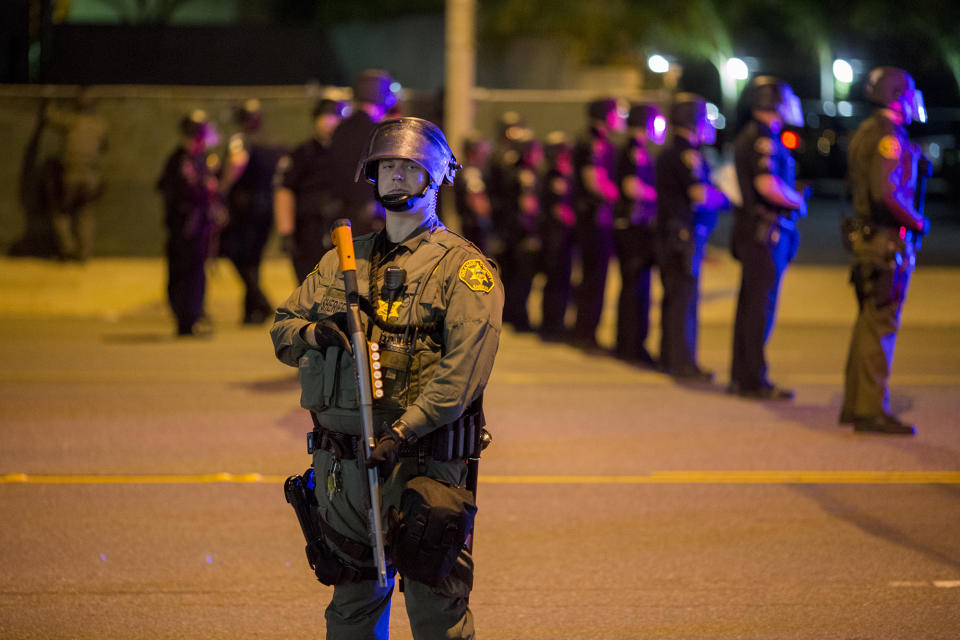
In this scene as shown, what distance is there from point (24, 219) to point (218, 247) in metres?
5.58

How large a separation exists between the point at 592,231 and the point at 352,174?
12.7 feet

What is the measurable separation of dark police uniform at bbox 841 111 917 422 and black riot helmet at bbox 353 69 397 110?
2.97 metres

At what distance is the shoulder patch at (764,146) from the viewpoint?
31.1 ft

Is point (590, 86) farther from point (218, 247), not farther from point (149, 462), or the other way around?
point (149, 462)

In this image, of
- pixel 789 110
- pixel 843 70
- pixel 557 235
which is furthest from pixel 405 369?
pixel 843 70

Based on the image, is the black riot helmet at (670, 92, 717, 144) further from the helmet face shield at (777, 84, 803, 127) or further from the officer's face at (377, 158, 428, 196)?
the officer's face at (377, 158, 428, 196)

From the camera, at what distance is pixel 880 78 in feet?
27.4

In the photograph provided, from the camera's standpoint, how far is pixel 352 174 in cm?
A: 891

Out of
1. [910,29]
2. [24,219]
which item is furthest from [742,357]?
[910,29]

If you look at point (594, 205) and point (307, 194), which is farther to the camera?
point (594, 205)

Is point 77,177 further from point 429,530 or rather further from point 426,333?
point 429,530

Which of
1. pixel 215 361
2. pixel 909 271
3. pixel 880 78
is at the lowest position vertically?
pixel 215 361

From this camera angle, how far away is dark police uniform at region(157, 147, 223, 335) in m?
12.9

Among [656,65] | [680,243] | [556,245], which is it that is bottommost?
[556,245]
